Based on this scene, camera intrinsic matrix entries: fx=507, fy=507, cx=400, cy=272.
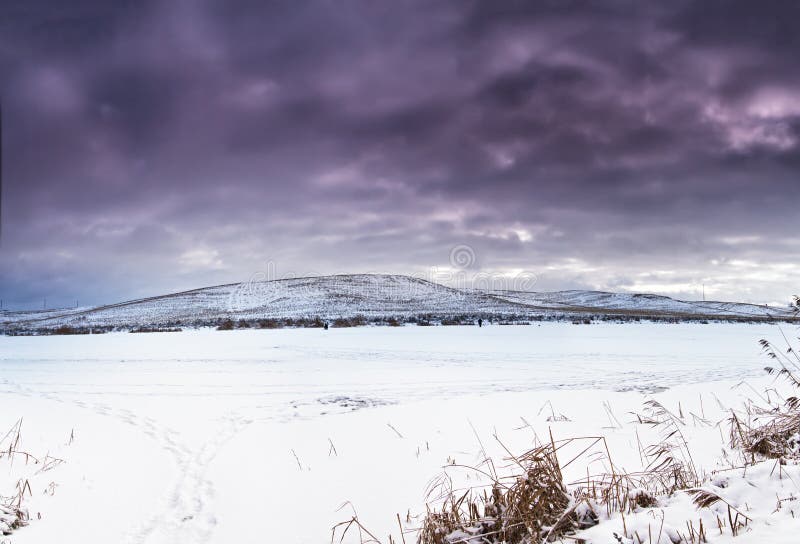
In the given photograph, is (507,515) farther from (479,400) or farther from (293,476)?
(479,400)

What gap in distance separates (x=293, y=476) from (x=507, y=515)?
2892mm

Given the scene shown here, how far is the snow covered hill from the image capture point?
57.8 m

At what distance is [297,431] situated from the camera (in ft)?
24.4

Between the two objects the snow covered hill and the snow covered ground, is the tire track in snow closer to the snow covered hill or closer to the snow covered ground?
the snow covered ground

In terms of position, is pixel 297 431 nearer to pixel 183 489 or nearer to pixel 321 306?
pixel 183 489

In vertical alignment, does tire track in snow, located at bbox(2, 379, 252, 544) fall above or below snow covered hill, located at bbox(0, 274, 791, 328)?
below

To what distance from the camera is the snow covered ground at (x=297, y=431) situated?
174 inches

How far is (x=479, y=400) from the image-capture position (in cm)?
944

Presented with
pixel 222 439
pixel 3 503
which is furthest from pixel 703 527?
pixel 222 439

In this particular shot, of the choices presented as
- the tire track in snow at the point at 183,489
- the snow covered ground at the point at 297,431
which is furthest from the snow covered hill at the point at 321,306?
the tire track in snow at the point at 183,489

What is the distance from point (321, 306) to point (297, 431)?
56.9 metres

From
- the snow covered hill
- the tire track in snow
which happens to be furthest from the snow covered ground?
the snow covered hill

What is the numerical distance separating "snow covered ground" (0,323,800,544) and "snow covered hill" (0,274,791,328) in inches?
1487

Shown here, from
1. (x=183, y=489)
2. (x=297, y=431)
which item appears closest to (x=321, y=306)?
(x=297, y=431)
